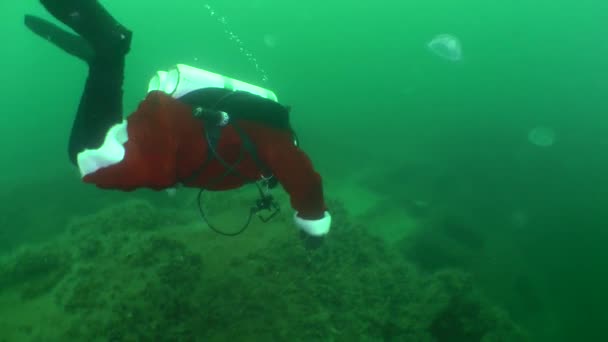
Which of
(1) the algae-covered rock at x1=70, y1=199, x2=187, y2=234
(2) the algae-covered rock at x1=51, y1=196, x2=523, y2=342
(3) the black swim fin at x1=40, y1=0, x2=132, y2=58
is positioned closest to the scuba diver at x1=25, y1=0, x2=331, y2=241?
(3) the black swim fin at x1=40, y1=0, x2=132, y2=58

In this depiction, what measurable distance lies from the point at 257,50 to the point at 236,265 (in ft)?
170

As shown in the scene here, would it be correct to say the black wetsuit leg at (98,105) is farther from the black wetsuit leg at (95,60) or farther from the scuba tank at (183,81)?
the scuba tank at (183,81)

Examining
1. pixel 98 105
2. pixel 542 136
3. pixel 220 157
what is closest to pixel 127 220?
pixel 220 157

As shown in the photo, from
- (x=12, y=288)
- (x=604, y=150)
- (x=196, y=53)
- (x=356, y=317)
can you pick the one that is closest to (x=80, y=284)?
(x=12, y=288)

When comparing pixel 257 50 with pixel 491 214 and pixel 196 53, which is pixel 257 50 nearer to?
pixel 196 53

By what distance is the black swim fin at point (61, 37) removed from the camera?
272cm

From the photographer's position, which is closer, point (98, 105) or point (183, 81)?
point (98, 105)

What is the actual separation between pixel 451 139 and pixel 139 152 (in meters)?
21.6

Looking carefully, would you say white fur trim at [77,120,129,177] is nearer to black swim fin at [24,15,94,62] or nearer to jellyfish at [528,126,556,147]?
black swim fin at [24,15,94,62]

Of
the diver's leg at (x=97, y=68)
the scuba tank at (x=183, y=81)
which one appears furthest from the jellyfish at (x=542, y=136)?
the diver's leg at (x=97, y=68)

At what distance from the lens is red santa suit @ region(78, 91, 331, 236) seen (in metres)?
2.55

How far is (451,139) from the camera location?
21734 mm

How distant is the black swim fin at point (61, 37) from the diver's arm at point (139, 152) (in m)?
0.60

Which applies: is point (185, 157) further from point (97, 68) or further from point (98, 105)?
point (97, 68)
